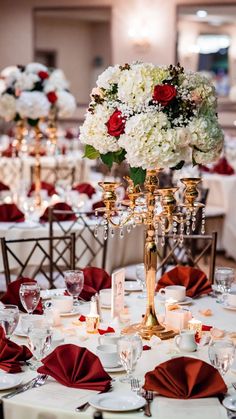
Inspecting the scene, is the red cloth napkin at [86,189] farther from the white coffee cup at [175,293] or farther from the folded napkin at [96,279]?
the white coffee cup at [175,293]

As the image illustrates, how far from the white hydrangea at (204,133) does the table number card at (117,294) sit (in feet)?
2.09

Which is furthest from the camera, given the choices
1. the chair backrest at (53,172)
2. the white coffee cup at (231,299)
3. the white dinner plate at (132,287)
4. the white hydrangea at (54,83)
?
the chair backrest at (53,172)

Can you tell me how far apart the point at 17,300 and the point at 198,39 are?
11830 millimetres

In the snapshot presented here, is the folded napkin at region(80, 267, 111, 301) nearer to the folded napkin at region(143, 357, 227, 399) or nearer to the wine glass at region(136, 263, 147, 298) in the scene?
the wine glass at region(136, 263, 147, 298)

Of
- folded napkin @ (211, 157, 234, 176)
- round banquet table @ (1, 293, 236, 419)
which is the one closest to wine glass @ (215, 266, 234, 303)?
round banquet table @ (1, 293, 236, 419)

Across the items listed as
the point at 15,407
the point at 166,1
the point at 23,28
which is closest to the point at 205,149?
the point at 15,407

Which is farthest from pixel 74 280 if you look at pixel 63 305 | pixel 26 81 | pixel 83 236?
pixel 26 81

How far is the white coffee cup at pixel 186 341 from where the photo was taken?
9.55 feet

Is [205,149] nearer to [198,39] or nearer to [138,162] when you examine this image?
[138,162]

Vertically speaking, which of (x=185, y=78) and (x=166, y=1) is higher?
(x=166, y=1)

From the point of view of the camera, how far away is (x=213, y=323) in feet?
10.9

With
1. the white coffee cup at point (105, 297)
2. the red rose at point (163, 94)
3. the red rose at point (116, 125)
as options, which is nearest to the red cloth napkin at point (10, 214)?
the white coffee cup at point (105, 297)

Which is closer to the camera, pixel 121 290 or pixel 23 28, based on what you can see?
pixel 121 290

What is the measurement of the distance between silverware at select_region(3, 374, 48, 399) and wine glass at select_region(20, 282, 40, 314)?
0.61m
